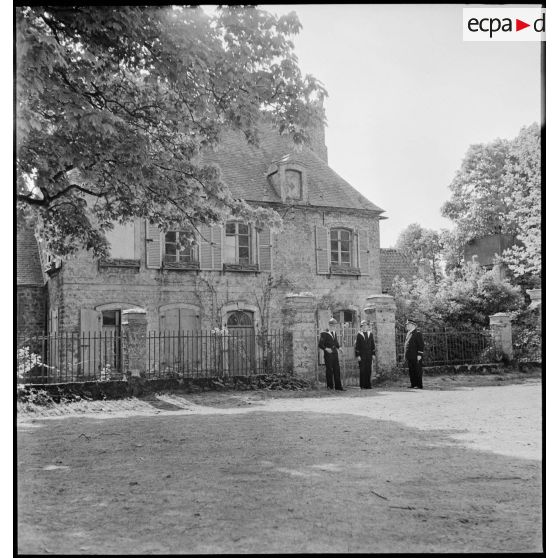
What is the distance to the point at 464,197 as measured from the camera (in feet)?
27.9

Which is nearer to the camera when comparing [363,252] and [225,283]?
[225,283]

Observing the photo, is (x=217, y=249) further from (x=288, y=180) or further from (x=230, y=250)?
(x=288, y=180)

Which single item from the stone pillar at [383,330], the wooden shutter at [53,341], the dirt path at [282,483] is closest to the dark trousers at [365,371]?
the stone pillar at [383,330]

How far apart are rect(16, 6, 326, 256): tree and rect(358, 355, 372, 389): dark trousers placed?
4989 mm

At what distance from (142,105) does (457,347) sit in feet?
36.2

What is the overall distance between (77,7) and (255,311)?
43.3 ft

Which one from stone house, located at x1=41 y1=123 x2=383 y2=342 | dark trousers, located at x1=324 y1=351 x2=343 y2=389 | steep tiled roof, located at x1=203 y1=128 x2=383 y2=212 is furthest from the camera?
steep tiled roof, located at x1=203 y1=128 x2=383 y2=212

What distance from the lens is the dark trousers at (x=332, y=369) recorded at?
12594mm

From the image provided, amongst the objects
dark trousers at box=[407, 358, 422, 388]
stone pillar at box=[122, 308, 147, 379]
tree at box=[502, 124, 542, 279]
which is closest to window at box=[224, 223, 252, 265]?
stone pillar at box=[122, 308, 147, 379]

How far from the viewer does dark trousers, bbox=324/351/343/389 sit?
12594 millimetres

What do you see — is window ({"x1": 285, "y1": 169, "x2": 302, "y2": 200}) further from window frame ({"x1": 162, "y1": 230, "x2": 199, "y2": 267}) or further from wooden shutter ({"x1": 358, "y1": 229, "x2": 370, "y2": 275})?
window frame ({"x1": 162, "y1": 230, "x2": 199, "y2": 267})

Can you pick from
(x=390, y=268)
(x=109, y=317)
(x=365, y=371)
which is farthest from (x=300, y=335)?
(x=390, y=268)

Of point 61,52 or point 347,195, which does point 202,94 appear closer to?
point 61,52

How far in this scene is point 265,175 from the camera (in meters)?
18.8
